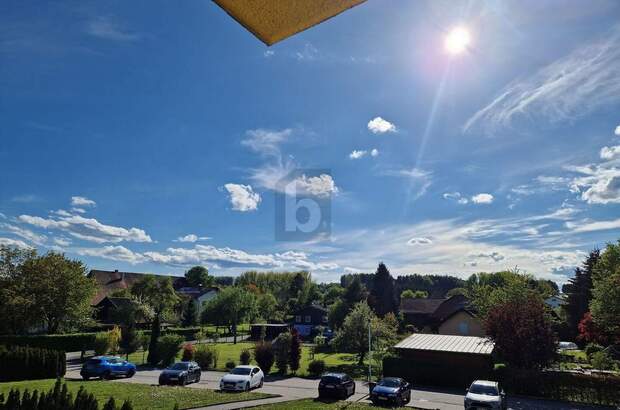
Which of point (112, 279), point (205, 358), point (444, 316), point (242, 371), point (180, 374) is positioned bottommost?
point (205, 358)

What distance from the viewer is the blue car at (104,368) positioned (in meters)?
24.6

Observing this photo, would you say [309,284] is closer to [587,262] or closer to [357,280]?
[357,280]

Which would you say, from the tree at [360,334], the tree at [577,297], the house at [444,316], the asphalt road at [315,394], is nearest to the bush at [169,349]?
the asphalt road at [315,394]

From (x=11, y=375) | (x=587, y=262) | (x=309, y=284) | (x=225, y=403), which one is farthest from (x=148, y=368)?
(x=309, y=284)

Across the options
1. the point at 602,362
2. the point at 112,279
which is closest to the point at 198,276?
the point at 112,279

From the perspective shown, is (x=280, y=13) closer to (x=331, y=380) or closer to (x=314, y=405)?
(x=314, y=405)

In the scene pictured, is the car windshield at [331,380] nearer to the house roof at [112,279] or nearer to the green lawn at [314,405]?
the green lawn at [314,405]

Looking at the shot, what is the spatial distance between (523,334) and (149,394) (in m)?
21.4

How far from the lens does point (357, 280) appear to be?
69.6 m

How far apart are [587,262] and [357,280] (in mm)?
34087

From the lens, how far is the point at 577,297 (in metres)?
49.9

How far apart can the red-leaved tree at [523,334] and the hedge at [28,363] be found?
2760 centimetres

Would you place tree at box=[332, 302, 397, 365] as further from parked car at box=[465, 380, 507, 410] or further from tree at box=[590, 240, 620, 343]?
tree at box=[590, 240, 620, 343]

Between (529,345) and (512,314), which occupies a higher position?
(512,314)
